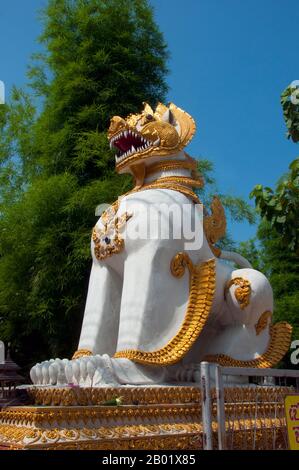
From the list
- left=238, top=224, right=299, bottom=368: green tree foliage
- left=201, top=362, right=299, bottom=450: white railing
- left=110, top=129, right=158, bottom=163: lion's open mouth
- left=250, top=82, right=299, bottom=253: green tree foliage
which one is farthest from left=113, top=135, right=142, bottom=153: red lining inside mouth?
left=238, top=224, right=299, bottom=368: green tree foliage

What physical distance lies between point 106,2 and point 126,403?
8777mm

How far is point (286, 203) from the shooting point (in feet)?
19.9

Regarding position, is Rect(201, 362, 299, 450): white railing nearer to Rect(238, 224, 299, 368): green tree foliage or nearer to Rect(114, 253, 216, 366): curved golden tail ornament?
Rect(114, 253, 216, 366): curved golden tail ornament

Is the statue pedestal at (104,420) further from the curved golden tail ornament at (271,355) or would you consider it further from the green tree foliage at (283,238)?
the green tree foliage at (283,238)

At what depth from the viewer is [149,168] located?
19.7 feet

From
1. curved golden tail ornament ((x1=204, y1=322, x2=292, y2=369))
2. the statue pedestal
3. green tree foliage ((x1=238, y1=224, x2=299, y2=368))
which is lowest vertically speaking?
the statue pedestal

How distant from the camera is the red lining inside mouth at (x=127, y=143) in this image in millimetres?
5965

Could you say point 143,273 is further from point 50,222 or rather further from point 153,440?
point 50,222

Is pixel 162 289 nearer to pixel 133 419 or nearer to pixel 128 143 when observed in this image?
pixel 133 419

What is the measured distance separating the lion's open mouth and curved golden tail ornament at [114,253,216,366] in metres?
1.36

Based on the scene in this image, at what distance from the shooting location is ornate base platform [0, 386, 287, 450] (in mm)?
3582

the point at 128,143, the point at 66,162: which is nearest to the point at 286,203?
the point at 128,143

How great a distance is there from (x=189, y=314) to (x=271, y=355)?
125 cm
